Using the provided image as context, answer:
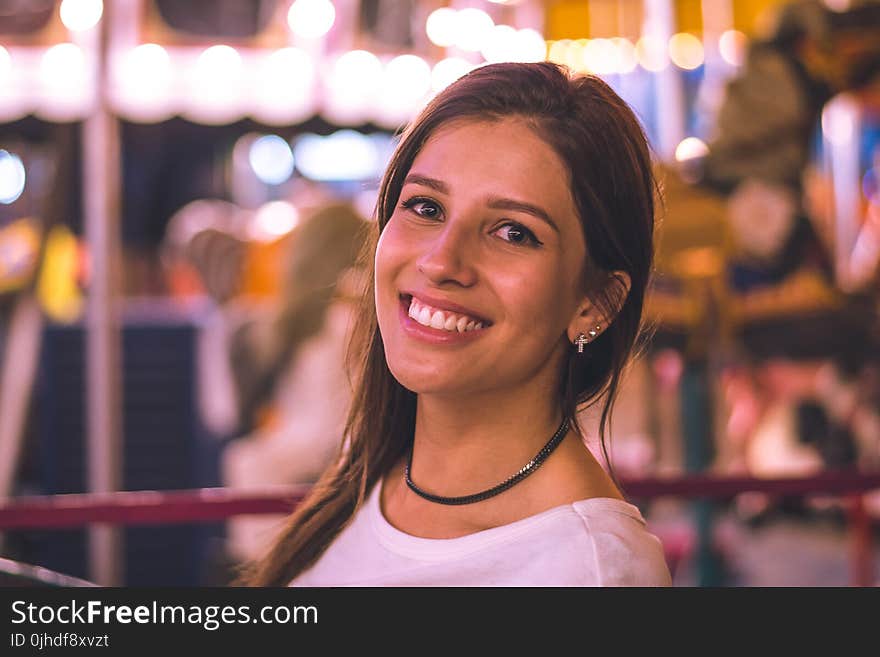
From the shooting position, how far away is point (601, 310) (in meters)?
0.91

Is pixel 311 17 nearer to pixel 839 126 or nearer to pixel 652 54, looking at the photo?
pixel 652 54

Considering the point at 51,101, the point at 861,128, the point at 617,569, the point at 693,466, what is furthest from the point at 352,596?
the point at 861,128

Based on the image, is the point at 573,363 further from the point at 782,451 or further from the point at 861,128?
the point at 861,128

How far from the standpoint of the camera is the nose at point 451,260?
0.84 metres

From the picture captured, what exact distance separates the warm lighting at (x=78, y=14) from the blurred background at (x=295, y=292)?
12 millimetres

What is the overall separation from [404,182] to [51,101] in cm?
256

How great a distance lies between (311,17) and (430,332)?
10.2ft

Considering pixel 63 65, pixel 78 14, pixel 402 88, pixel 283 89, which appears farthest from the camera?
pixel 402 88

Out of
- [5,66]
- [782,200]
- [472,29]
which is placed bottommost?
[782,200]

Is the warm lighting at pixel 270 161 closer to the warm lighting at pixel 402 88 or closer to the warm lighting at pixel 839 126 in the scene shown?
the warm lighting at pixel 402 88

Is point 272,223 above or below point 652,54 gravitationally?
below

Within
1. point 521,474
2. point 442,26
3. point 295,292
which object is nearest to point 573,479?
point 521,474

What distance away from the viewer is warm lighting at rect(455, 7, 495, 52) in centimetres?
420

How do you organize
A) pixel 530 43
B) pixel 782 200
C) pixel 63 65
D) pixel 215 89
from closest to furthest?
pixel 782 200 < pixel 63 65 < pixel 215 89 < pixel 530 43
